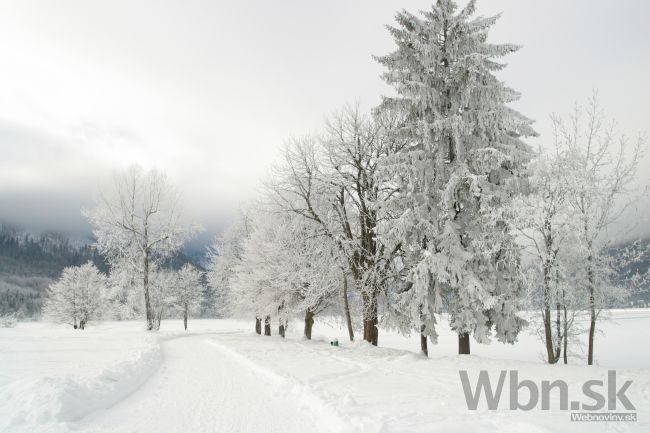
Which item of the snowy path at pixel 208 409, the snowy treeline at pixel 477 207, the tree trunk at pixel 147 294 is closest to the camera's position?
the snowy path at pixel 208 409

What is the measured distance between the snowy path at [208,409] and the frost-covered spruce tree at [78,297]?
44.5 meters

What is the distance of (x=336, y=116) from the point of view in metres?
17.8

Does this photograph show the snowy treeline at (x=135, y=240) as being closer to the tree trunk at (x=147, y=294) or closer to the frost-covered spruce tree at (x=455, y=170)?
the tree trunk at (x=147, y=294)

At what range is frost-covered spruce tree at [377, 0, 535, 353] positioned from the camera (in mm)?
12258

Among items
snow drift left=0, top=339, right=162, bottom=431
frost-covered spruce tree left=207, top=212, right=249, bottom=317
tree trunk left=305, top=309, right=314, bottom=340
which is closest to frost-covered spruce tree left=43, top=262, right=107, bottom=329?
frost-covered spruce tree left=207, top=212, right=249, bottom=317

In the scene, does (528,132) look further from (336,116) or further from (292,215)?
(292,215)

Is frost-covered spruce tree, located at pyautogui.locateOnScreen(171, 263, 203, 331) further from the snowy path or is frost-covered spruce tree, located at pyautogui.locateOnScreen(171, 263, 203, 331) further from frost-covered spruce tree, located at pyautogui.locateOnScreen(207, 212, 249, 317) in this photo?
the snowy path

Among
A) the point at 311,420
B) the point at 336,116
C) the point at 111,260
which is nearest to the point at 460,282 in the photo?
the point at 311,420

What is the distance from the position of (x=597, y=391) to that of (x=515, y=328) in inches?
203

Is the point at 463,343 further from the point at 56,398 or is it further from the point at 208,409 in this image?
the point at 56,398

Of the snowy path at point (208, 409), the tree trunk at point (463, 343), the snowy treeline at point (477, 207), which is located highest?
the snowy treeline at point (477, 207)

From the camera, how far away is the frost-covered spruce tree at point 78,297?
4741cm

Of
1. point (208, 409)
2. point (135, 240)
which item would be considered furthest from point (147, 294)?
point (208, 409)

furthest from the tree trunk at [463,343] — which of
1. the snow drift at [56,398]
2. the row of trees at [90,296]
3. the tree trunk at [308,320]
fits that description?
the row of trees at [90,296]
